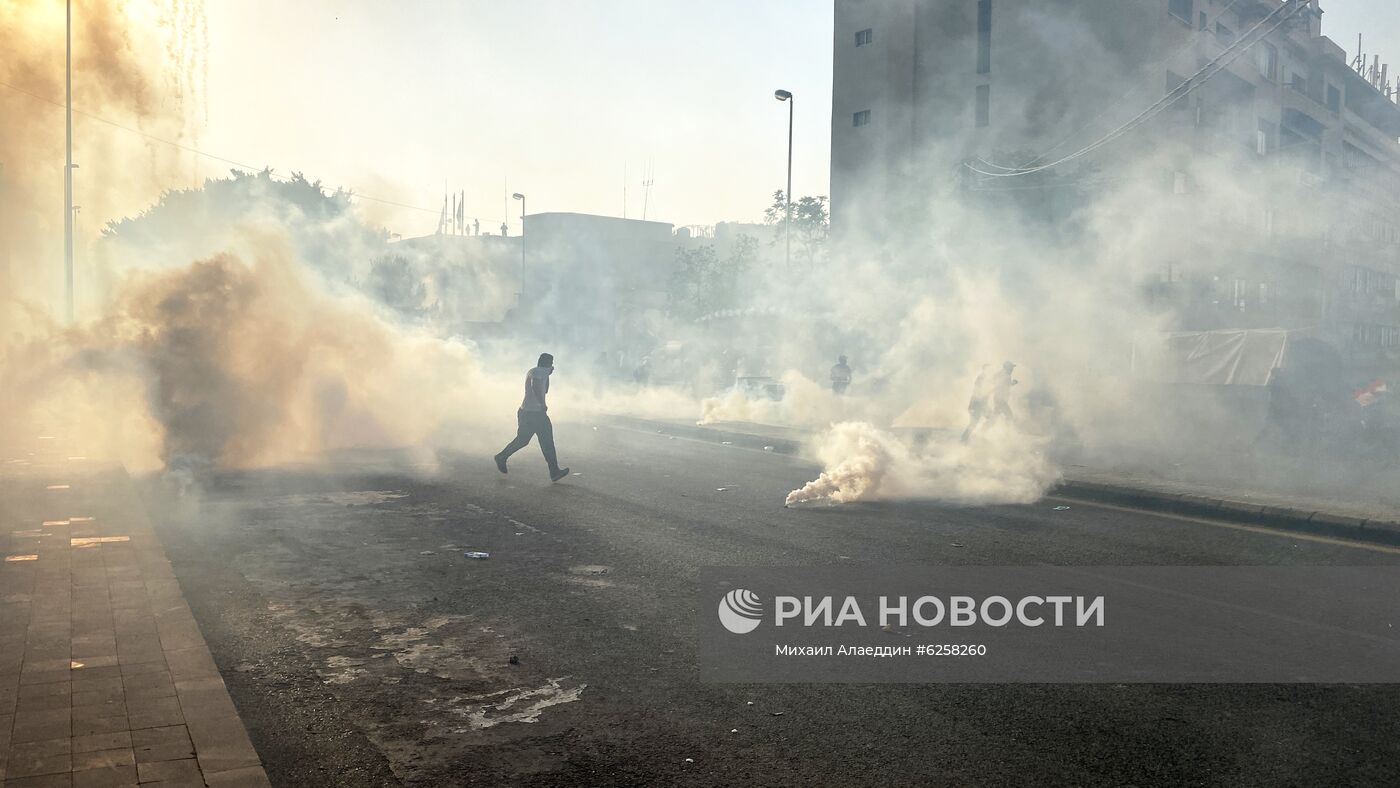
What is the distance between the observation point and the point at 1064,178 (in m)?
22.6

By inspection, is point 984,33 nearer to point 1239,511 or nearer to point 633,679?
point 1239,511

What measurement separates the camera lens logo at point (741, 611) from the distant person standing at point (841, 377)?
17.1m

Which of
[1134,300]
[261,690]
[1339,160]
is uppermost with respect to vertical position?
[1339,160]

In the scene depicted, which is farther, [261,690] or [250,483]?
[250,483]

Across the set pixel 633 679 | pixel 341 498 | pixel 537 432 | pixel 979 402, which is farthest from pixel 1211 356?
pixel 633 679

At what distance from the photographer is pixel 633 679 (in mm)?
4426

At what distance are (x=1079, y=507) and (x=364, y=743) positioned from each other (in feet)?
26.1

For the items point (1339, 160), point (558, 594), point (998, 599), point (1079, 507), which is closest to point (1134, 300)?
point (1079, 507)

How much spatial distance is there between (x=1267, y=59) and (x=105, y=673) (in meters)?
41.9

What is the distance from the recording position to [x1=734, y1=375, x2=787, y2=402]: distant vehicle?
81.5 feet

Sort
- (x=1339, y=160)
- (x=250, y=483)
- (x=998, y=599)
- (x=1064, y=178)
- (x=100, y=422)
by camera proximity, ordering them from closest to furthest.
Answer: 1. (x=998, y=599)
2. (x=250, y=483)
3. (x=100, y=422)
4. (x=1064, y=178)
5. (x=1339, y=160)

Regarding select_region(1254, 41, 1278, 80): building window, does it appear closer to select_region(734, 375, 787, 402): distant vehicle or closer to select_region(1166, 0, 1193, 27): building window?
select_region(1166, 0, 1193, 27): building window

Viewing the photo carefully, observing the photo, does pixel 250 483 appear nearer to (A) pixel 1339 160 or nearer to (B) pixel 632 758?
(B) pixel 632 758

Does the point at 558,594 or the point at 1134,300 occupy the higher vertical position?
the point at 1134,300
